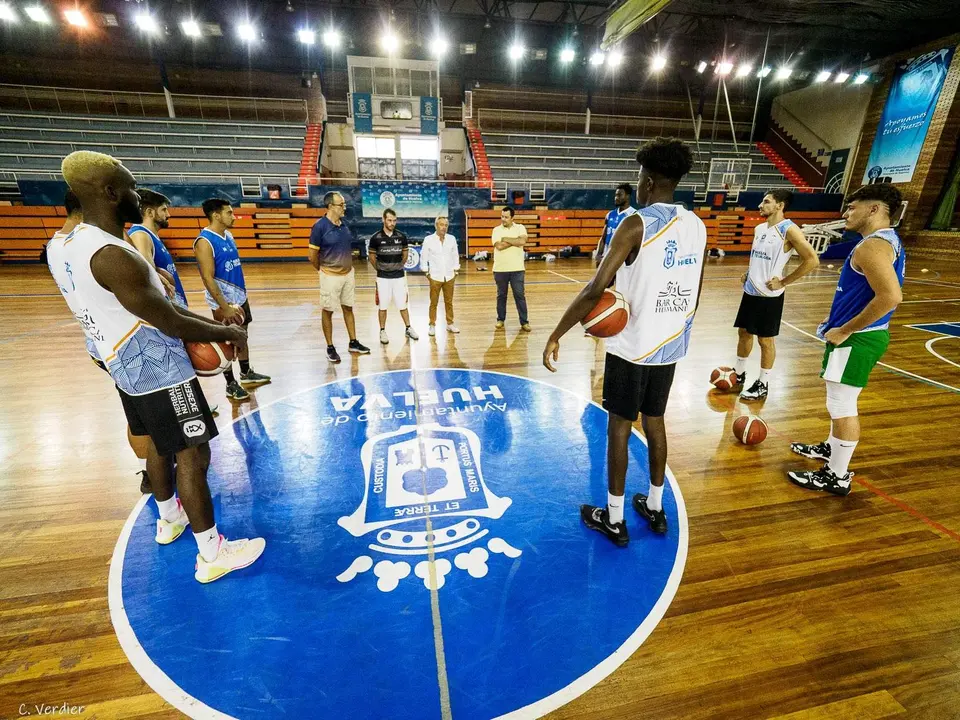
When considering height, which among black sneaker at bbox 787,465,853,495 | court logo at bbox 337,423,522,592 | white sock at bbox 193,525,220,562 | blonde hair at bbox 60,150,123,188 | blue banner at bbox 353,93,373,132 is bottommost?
court logo at bbox 337,423,522,592

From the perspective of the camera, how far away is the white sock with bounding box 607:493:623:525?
101 inches

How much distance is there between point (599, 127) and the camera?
76.3 ft

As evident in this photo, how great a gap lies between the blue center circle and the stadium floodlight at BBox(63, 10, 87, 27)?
24.9 meters

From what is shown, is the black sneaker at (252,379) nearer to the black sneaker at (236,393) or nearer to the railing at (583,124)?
the black sneaker at (236,393)

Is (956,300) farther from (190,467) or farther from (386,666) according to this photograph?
(190,467)

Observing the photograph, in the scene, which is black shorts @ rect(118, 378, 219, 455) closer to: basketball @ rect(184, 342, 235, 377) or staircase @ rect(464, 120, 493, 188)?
basketball @ rect(184, 342, 235, 377)

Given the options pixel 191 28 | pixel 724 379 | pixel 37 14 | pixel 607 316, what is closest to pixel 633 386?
pixel 607 316

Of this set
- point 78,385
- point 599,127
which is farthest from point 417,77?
point 78,385

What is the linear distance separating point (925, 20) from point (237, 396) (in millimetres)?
22166

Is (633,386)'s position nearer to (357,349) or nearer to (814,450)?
(814,450)

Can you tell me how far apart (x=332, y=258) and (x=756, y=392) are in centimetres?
515

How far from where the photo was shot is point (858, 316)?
2.73 meters

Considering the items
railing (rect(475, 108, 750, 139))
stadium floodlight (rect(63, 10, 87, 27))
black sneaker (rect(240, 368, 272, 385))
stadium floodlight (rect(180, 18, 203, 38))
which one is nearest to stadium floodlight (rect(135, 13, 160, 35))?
stadium floodlight (rect(180, 18, 203, 38))

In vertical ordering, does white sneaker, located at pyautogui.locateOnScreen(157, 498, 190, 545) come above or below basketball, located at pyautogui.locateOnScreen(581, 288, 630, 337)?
below
